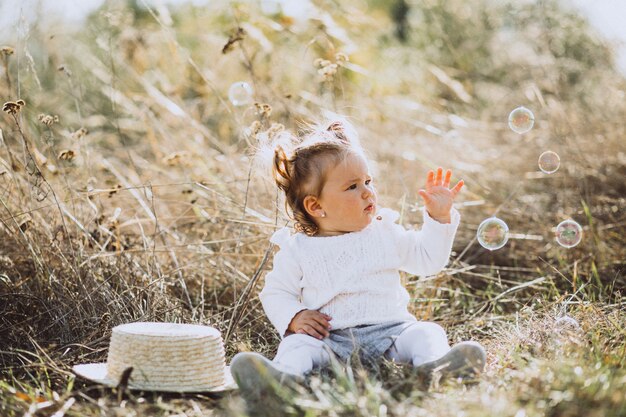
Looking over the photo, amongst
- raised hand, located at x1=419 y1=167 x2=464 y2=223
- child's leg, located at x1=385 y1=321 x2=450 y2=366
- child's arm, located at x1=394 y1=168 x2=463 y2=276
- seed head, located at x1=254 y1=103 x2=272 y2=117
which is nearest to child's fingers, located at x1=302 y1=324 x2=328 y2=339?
child's leg, located at x1=385 y1=321 x2=450 y2=366

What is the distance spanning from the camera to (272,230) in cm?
367

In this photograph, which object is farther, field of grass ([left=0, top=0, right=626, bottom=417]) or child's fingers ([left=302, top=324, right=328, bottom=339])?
child's fingers ([left=302, top=324, right=328, bottom=339])

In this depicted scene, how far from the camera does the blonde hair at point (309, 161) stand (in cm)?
295

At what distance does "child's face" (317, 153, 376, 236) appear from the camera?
2908 mm

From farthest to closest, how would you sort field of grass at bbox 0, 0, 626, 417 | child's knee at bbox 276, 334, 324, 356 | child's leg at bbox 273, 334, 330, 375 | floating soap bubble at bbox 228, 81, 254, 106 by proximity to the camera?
floating soap bubble at bbox 228, 81, 254, 106, child's knee at bbox 276, 334, 324, 356, child's leg at bbox 273, 334, 330, 375, field of grass at bbox 0, 0, 626, 417

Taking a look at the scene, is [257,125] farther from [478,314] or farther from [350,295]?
[478,314]

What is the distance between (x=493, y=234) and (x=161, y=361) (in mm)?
1375

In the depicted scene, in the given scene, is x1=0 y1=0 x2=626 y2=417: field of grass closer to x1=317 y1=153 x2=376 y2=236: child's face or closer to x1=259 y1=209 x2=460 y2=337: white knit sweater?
x1=259 y1=209 x2=460 y2=337: white knit sweater

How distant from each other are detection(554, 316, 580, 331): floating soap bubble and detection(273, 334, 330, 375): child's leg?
2.63ft

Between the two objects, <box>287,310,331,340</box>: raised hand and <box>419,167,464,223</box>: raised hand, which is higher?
<box>419,167,464,223</box>: raised hand

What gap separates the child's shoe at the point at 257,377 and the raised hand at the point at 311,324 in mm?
370

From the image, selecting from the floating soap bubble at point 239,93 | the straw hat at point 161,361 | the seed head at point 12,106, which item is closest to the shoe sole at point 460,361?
the straw hat at point 161,361

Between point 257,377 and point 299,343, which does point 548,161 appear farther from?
point 257,377

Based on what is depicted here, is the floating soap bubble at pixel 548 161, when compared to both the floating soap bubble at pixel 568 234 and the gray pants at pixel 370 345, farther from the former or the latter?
the gray pants at pixel 370 345
